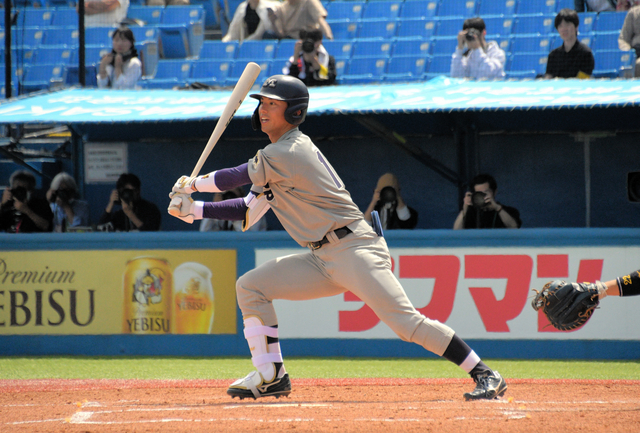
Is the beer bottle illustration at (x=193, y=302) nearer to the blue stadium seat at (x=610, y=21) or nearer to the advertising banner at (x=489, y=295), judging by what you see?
the advertising banner at (x=489, y=295)

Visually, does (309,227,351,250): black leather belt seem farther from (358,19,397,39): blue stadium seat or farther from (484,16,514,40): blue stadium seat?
(358,19,397,39): blue stadium seat

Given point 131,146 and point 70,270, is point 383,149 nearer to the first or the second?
point 131,146

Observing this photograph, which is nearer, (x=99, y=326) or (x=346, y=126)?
(x=99, y=326)

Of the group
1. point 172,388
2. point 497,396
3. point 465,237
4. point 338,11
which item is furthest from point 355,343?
point 338,11

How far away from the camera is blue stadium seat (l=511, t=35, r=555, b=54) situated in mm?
10695

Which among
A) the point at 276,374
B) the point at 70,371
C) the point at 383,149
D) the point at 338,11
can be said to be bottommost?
the point at 70,371

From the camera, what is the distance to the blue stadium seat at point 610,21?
10.5m

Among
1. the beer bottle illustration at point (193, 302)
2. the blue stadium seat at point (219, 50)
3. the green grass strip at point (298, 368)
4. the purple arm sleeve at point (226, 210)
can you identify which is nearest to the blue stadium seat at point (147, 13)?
the blue stadium seat at point (219, 50)

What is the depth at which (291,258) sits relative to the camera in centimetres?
434

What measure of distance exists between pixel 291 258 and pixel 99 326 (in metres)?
3.53

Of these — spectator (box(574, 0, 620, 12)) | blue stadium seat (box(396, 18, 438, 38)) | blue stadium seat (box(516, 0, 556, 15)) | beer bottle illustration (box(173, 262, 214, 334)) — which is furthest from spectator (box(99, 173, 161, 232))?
spectator (box(574, 0, 620, 12))

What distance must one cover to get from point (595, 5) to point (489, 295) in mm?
6206

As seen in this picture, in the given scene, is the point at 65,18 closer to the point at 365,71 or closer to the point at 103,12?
the point at 103,12

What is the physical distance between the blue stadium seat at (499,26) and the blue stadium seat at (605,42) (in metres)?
1.35
